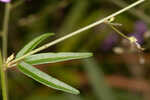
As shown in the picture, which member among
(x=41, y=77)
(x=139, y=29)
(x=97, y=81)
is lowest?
(x=41, y=77)

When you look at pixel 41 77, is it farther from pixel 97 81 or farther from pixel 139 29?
pixel 139 29

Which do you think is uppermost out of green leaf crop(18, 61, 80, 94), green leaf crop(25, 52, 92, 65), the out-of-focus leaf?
the out-of-focus leaf

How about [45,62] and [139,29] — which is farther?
[139,29]

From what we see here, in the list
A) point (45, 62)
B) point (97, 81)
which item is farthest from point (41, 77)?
point (97, 81)

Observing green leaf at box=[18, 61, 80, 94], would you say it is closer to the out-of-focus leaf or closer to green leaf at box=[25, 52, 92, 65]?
green leaf at box=[25, 52, 92, 65]

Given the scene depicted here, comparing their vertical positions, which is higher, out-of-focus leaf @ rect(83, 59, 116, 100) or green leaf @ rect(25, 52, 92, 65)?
out-of-focus leaf @ rect(83, 59, 116, 100)

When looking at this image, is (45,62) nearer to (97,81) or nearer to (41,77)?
(41,77)

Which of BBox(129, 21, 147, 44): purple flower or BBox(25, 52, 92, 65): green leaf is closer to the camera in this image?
BBox(25, 52, 92, 65): green leaf

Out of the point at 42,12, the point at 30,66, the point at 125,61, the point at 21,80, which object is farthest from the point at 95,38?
the point at 30,66

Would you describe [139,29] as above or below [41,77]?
above

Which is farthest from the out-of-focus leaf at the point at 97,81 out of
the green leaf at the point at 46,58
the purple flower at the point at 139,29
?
the green leaf at the point at 46,58

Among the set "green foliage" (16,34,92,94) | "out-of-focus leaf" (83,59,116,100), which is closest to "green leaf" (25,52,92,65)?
"green foliage" (16,34,92,94)
